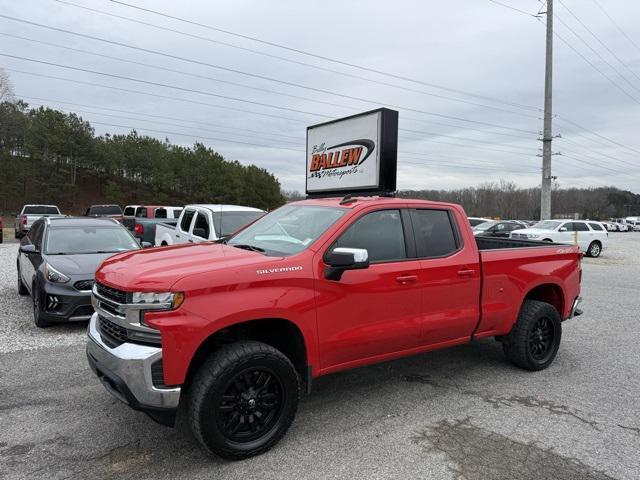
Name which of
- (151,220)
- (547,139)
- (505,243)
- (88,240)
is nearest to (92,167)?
(151,220)

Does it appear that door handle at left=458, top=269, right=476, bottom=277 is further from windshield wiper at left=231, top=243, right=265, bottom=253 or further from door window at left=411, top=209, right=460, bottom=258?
windshield wiper at left=231, top=243, right=265, bottom=253

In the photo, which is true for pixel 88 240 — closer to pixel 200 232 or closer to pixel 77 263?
pixel 77 263

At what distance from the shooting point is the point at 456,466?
331cm

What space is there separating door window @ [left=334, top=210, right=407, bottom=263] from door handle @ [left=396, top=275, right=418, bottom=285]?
0.59 feet

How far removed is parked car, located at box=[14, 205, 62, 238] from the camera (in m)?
23.4

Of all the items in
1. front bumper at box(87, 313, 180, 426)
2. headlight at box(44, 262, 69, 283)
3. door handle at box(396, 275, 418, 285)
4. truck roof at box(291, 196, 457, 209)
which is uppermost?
truck roof at box(291, 196, 457, 209)

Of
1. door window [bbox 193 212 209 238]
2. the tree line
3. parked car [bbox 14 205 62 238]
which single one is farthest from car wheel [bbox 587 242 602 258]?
the tree line

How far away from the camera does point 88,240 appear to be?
26.0 feet

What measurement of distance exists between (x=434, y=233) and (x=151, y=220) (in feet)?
47.5

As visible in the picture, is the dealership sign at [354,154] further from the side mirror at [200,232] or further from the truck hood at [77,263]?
Result: the truck hood at [77,263]

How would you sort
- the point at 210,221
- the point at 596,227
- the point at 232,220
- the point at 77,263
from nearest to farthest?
the point at 77,263 < the point at 210,221 < the point at 232,220 < the point at 596,227

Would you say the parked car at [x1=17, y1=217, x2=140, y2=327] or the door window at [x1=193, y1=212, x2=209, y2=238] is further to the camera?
the door window at [x1=193, y1=212, x2=209, y2=238]

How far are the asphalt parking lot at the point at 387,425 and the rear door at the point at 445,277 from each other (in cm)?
69

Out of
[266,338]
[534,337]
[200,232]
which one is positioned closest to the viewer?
[266,338]
